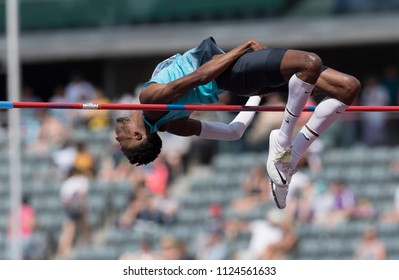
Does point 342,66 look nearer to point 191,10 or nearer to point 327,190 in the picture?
point 191,10

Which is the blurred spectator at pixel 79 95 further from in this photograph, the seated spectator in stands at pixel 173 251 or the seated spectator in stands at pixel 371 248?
the seated spectator in stands at pixel 371 248

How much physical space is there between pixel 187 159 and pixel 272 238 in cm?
307

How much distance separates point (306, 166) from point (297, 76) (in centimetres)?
751

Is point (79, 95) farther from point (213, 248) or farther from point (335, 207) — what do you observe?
point (335, 207)

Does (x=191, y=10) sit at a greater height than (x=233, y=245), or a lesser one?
greater

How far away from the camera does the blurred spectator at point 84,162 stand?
1830cm

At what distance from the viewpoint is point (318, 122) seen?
990 cm

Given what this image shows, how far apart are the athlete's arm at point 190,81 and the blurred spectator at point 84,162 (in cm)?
864

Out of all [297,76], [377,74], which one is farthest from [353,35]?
[297,76]

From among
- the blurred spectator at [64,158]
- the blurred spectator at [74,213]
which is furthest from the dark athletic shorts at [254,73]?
the blurred spectator at [64,158]

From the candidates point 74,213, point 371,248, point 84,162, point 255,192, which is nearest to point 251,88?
point 371,248

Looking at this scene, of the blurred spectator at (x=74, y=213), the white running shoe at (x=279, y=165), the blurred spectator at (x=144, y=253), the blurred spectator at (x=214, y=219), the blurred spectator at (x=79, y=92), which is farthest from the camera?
the blurred spectator at (x=79, y=92)

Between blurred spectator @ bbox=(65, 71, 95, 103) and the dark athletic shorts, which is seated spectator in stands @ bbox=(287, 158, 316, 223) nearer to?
blurred spectator @ bbox=(65, 71, 95, 103)
